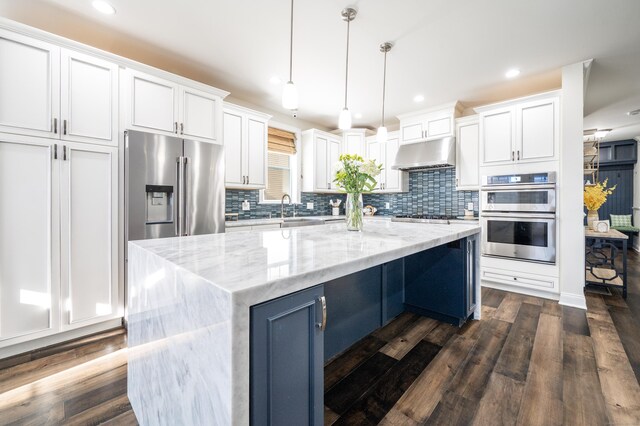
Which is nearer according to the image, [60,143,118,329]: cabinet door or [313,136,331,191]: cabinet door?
[60,143,118,329]: cabinet door

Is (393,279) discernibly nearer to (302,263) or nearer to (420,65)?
(302,263)

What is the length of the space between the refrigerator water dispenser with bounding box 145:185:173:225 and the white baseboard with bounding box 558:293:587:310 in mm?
4162

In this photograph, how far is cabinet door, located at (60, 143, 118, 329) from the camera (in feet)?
7.11

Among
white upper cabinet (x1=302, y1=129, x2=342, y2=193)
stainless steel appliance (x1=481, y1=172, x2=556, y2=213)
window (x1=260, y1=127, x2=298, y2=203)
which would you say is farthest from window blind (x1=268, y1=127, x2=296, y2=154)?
stainless steel appliance (x1=481, y1=172, x2=556, y2=213)

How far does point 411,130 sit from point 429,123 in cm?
30

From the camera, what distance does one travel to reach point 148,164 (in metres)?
2.45

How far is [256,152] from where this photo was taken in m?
3.77

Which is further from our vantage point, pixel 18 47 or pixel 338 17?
pixel 338 17

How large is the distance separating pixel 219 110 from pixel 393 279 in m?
2.59

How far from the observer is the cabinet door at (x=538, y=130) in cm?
316

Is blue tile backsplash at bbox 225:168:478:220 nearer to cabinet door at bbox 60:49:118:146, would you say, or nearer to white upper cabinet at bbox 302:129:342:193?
white upper cabinet at bbox 302:129:342:193

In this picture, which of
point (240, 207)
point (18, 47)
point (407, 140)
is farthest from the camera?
point (407, 140)

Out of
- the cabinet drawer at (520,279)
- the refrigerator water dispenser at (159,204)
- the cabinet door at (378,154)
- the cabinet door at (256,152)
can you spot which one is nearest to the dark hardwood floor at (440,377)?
the cabinet drawer at (520,279)

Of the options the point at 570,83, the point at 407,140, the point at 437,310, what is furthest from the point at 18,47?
the point at 570,83
